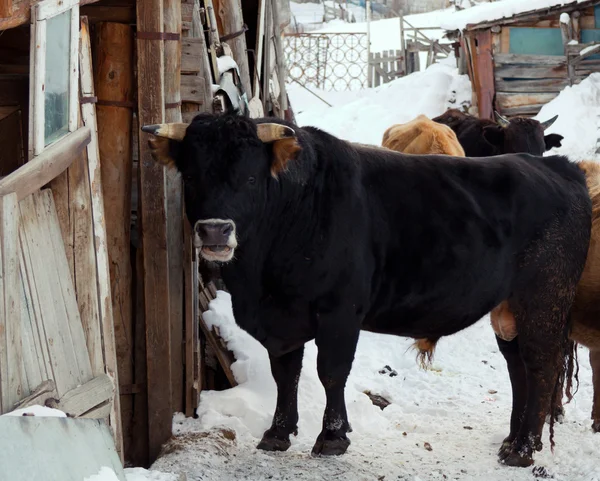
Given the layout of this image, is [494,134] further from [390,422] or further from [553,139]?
[390,422]

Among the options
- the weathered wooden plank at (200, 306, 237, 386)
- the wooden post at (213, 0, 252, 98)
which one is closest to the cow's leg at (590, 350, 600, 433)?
the weathered wooden plank at (200, 306, 237, 386)

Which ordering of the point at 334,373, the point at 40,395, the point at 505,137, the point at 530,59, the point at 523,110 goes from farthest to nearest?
1. the point at 523,110
2. the point at 530,59
3. the point at 505,137
4. the point at 334,373
5. the point at 40,395

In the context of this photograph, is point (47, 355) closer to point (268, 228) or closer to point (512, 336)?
point (268, 228)

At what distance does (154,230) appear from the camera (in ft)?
20.0

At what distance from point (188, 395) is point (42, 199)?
239cm

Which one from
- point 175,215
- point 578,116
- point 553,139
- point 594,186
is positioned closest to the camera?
point 175,215

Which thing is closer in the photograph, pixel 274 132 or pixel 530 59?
pixel 274 132

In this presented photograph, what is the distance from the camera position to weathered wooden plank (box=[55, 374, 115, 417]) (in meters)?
4.24

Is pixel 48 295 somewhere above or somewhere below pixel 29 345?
above

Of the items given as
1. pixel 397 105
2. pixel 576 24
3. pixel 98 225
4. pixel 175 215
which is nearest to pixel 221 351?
pixel 175 215

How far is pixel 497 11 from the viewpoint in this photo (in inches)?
808

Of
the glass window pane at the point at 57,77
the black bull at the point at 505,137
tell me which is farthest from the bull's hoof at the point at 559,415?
the black bull at the point at 505,137

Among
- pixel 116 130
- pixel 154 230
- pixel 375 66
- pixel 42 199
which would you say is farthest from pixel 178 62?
pixel 375 66

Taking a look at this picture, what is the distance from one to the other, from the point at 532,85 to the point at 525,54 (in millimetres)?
711
